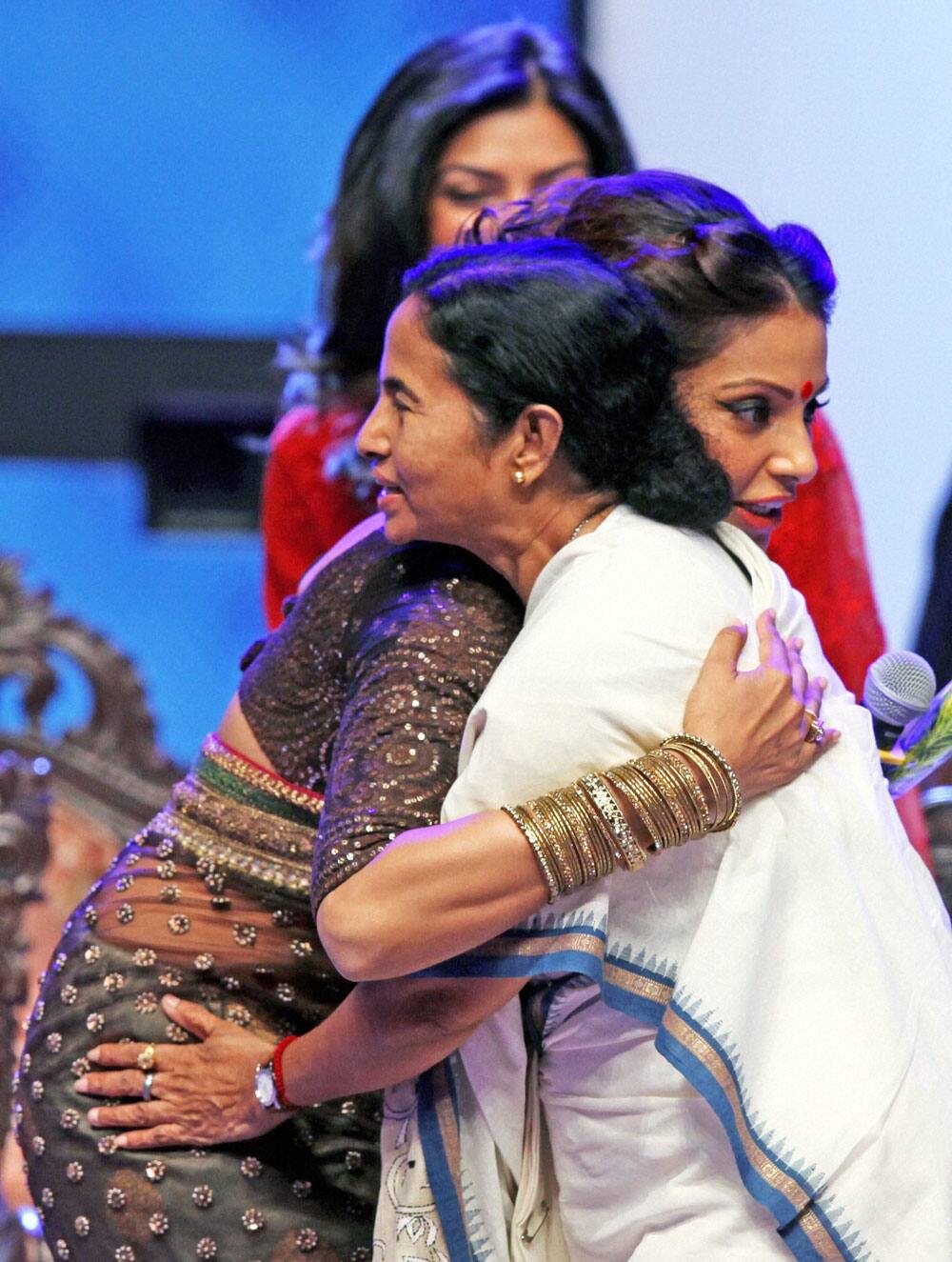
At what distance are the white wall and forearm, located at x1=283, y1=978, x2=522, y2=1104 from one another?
2039 millimetres

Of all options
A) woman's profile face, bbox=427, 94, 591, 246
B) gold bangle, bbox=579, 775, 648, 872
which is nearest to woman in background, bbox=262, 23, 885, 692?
woman's profile face, bbox=427, 94, 591, 246

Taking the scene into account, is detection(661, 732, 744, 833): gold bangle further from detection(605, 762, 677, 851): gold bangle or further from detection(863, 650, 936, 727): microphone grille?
detection(863, 650, 936, 727): microphone grille

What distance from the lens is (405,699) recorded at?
4.97ft

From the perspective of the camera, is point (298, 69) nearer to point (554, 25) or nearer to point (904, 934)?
point (554, 25)

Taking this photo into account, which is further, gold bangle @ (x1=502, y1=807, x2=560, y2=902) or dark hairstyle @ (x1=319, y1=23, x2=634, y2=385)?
dark hairstyle @ (x1=319, y1=23, x2=634, y2=385)

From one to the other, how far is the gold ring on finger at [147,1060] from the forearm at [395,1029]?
196 millimetres

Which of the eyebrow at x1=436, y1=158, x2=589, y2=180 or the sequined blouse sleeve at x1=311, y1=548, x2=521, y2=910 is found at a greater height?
the eyebrow at x1=436, y1=158, x2=589, y2=180

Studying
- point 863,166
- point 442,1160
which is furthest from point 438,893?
point 863,166

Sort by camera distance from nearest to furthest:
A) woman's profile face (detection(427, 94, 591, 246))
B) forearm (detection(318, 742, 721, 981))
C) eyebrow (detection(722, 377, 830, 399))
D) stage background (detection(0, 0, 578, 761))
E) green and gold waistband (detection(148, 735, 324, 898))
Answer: forearm (detection(318, 742, 721, 981)) < eyebrow (detection(722, 377, 830, 399)) < green and gold waistband (detection(148, 735, 324, 898)) < woman's profile face (detection(427, 94, 591, 246)) < stage background (detection(0, 0, 578, 761))

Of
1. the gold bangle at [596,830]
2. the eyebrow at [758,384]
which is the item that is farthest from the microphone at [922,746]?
the gold bangle at [596,830]

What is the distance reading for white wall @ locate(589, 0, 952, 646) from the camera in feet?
11.2

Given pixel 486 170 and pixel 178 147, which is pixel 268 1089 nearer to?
pixel 486 170

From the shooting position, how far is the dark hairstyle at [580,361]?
152 cm

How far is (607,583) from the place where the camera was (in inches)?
58.9
